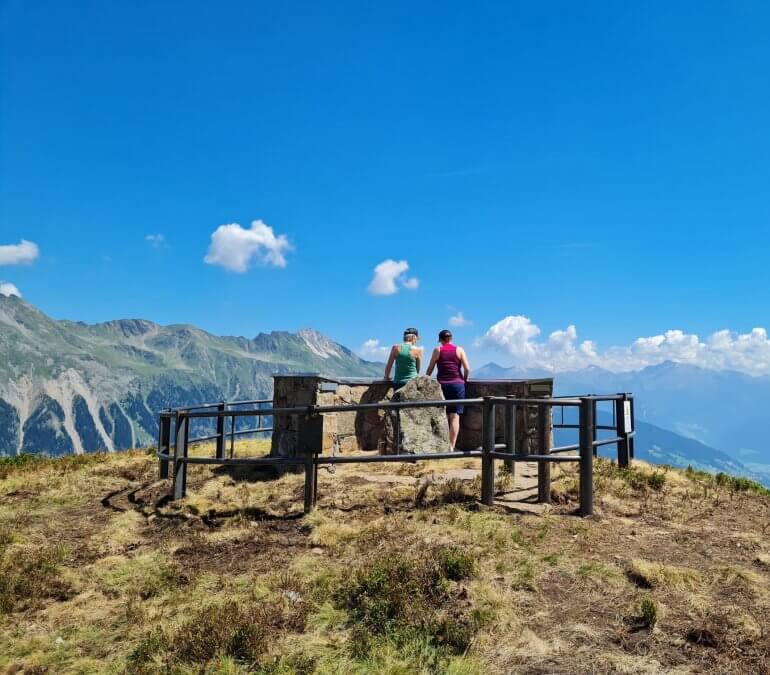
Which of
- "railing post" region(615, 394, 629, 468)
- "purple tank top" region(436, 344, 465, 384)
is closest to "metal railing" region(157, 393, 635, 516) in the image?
"railing post" region(615, 394, 629, 468)

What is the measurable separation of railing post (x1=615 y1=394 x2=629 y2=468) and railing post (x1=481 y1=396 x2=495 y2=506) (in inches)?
158

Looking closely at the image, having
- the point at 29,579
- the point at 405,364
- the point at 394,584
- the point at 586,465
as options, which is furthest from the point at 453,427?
the point at 29,579

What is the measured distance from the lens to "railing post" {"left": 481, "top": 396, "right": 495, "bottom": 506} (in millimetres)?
7984

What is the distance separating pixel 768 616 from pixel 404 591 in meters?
3.14

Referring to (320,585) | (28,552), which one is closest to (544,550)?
(320,585)

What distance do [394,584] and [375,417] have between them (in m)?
8.31

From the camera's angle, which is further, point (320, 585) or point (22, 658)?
point (320, 585)

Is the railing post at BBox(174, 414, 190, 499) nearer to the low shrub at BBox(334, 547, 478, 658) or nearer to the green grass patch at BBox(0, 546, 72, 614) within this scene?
the green grass patch at BBox(0, 546, 72, 614)

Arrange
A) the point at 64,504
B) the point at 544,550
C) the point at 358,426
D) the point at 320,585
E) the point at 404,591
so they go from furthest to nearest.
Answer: the point at 358,426 < the point at 64,504 < the point at 544,550 < the point at 320,585 < the point at 404,591

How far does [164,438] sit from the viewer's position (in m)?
10.9

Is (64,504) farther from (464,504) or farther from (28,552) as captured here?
(464,504)

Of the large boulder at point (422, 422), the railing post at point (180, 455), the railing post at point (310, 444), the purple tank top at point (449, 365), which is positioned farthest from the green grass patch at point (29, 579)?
the purple tank top at point (449, 365)

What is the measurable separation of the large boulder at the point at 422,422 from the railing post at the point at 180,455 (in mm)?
3816

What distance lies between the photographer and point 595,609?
5.16 metres
